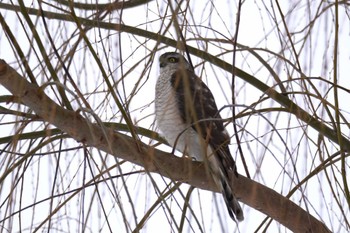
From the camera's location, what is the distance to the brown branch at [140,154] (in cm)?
179

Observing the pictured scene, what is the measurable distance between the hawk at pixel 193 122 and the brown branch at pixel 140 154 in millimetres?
67

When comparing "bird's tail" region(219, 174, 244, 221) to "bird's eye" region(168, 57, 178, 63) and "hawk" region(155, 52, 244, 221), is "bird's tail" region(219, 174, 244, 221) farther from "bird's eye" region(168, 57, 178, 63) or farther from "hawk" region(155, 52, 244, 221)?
"bird's eye" region(168, 57, 178, 63)

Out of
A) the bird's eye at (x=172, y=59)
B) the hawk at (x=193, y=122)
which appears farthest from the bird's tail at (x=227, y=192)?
the bird's eye at (x=172, y=59)

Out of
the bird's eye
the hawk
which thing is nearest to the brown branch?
the hawk

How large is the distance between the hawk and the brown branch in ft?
0.22

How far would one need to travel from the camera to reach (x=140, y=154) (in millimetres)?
1862

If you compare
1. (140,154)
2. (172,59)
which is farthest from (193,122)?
(172,59)

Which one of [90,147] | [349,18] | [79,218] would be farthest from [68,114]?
[349,18]

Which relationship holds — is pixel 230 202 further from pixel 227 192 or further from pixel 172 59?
pixel 172 59

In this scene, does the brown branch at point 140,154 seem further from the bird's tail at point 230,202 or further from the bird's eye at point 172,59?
the bird's eye at point 172,59

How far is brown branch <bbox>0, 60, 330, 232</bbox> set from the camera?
179 cm

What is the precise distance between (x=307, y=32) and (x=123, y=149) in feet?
2.50

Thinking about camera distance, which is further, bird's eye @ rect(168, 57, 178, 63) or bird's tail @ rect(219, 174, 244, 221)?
bird's eye @ rect(168, 57, 178, 63)

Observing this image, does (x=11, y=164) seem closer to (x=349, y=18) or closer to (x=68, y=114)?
(x=68, y=114)
